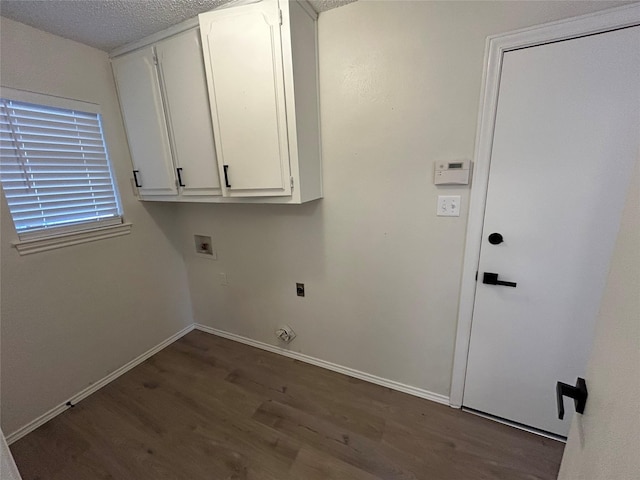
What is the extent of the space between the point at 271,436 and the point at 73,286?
1.63 metres

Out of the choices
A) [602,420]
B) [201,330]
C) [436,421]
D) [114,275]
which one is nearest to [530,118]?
[602,420]

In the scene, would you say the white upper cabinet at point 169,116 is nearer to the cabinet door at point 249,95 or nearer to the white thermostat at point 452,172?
the cabinet door at point 249,95

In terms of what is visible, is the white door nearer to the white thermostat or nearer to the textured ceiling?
the white thermostat

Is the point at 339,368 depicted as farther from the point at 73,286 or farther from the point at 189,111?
the point at 189,111

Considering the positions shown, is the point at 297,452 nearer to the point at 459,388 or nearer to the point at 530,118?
the point at 459,388

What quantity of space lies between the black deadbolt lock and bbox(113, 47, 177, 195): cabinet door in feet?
6.66

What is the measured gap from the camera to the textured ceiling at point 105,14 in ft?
4.33

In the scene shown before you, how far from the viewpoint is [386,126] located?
1441mm

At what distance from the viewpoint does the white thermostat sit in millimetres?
1322

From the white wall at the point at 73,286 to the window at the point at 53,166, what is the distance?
0.23 ft

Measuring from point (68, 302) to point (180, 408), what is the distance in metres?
1.03

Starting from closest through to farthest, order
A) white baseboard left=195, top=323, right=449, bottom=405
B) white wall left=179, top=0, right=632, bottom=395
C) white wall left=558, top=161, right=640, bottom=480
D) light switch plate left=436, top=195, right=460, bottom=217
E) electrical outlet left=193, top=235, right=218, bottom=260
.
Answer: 1. white wall left=558, top=161, right=640, bottom=480
2. white wall left=179, top=0, right=632, bottom=395
3. light switch plate left=436, top=195, right=460, bottom=217
4. white baseboard left=195, top=323, right=449, bottom=405
5. electrical outlet left=193, top=235, right=218, bottom=260

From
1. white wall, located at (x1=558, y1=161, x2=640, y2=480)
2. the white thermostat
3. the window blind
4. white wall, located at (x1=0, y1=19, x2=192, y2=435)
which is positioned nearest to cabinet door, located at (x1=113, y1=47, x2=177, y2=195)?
white wall, located at (x1=0, y1=19, x2=192, y2=435)

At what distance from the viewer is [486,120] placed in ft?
4.09
